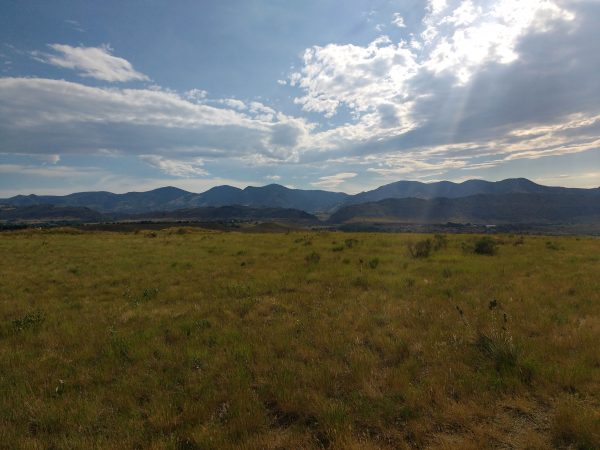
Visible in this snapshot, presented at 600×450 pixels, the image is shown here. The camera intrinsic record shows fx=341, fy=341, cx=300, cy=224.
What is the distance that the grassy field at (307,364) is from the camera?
5262 millimetres

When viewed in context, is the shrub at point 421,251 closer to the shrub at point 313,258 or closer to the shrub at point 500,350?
the shrub at point 313,258

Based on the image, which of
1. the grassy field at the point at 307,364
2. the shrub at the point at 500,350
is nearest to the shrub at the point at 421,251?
the grassy field at the point at 307,364

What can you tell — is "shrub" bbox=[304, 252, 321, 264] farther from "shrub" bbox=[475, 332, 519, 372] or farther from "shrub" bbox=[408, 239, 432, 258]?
"shrub" bbox=[475, 332, 519, 372]

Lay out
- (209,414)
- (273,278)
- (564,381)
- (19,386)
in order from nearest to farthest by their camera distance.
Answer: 1. (209,414)
2. (564,381)
3. (19,386)
4. (273,278)

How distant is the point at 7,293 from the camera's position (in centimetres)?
1460

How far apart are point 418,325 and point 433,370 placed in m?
2.48

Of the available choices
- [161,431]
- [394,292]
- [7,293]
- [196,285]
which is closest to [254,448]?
[161,431]

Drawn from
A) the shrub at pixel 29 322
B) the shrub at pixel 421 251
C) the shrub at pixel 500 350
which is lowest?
the shrub at pixel 29 322

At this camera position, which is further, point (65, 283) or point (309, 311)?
point (65, 283)

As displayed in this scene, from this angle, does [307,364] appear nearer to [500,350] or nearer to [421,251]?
[500,350]

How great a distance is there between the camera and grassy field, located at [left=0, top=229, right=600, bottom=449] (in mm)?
5262

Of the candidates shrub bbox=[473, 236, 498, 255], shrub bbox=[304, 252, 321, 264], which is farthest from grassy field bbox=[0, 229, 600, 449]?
shrub bbox=[473, 236, 498, 255]

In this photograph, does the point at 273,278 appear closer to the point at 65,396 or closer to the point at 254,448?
the point at 65,396

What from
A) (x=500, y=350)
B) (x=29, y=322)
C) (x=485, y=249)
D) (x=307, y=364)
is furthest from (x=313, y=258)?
(x=500, y=350)
